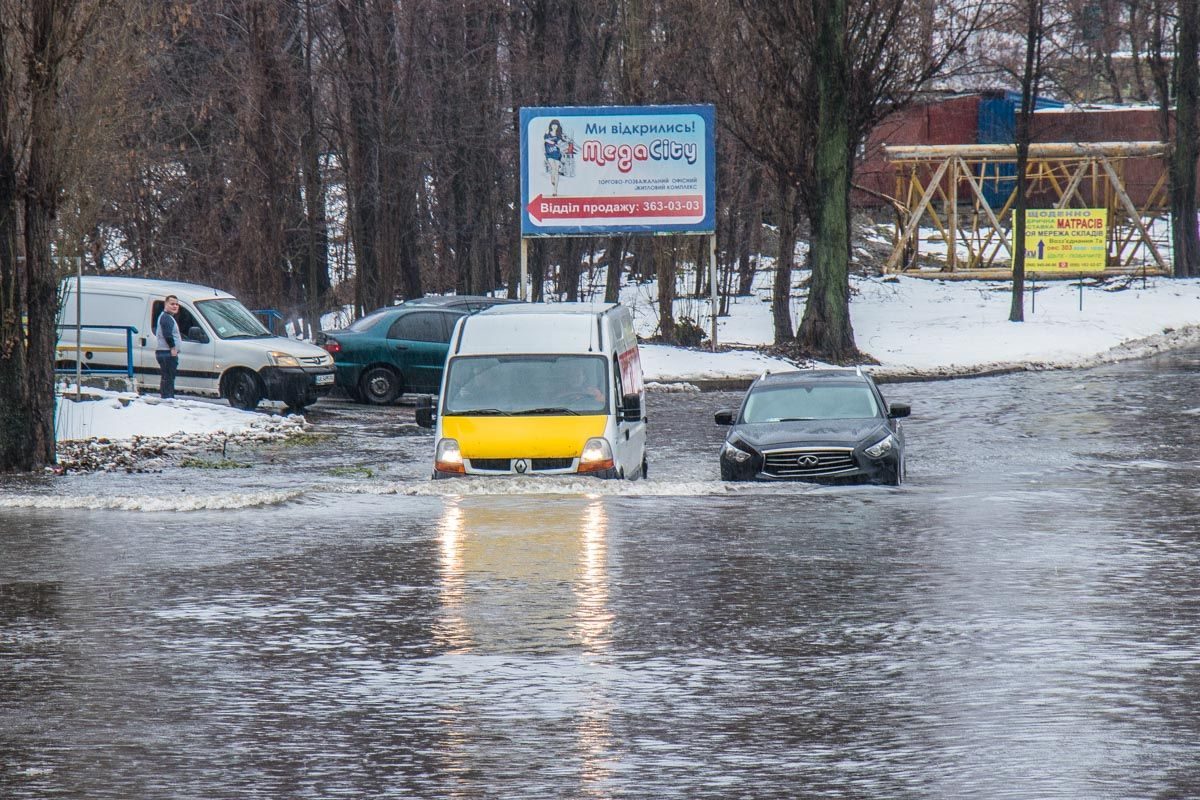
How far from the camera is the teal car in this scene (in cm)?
2797

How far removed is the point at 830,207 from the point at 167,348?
52.1ft

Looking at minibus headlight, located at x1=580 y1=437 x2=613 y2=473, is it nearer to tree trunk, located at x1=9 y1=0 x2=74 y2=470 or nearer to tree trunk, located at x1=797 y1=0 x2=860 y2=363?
tree trunk, located at x1=9 y1=0 x2=74 y2=470

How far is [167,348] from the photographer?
2488 cm

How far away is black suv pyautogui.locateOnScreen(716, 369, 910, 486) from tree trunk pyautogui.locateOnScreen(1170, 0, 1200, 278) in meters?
36.9

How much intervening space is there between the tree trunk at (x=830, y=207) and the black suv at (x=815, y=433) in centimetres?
1706

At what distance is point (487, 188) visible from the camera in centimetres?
4625

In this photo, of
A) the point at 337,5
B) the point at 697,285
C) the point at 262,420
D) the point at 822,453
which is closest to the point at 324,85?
the point at 337,5

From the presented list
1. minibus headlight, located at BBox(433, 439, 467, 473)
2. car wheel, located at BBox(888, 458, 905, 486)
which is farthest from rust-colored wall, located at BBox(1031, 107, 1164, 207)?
minibus headlight, located at BBox(433, 439, 467, 473)

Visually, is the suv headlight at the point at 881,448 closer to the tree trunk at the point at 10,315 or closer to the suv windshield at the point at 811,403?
the suv windshield at the point at 811,403

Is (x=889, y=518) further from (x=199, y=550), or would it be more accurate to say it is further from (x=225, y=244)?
(x=225, y=244)

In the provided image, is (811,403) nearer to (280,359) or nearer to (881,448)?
(881,448)

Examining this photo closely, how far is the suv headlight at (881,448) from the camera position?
16453 millimetres

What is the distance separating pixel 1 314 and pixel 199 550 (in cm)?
655

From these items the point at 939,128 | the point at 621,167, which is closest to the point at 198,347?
the point at 621,167
